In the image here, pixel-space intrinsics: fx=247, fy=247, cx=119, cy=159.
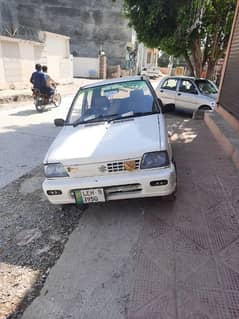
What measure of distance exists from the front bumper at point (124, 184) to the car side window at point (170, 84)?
774 cm

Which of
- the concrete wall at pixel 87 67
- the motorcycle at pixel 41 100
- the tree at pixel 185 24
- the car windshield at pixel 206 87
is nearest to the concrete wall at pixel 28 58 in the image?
the motorcycle at pixel 41 100

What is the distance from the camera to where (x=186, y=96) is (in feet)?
30.6

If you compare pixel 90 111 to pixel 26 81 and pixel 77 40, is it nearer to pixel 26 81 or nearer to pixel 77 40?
pixel 26 81

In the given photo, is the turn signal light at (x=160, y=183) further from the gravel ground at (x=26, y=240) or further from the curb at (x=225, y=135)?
the curb at (x=225, y=135)

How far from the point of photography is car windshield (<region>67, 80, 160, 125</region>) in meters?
3.69

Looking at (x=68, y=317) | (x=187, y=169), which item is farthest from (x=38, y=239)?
(x=187, y=169)

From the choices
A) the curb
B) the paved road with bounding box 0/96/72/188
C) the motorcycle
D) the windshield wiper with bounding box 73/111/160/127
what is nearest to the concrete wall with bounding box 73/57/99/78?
the paved road with bounding box 0/96/72/188

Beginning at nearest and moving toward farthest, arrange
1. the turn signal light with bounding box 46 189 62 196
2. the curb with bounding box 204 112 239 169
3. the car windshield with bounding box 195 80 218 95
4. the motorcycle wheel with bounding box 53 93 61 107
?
the turn signal light with bounding box 46 189 62 196 → the curb with bounding box 204 112 239 169 → the car windshield with bounding box 195 80 218 95 → the motorcycle wheel with bounding box 53 93 61 107

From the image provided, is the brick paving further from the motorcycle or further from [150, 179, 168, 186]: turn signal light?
the motorcycle

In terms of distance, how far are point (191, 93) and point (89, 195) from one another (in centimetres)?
756

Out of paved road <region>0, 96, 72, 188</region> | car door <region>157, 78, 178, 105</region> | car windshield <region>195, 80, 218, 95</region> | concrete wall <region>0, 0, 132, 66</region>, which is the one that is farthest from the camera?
concrete wall <region>0, 0, 132, 66</region>

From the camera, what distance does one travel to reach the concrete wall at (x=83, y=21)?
28016mm

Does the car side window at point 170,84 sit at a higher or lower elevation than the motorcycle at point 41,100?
higher

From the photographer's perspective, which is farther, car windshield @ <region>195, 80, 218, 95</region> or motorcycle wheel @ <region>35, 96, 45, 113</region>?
motorcycle wheel @ <region>35, 96, 45, 113</region>
